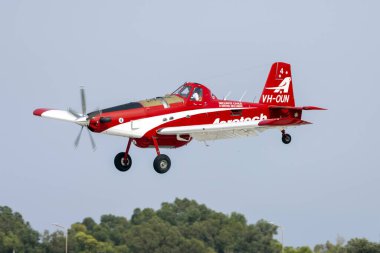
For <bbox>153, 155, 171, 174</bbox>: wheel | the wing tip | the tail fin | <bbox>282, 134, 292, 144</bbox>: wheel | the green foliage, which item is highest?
the green foliage

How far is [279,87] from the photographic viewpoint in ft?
170

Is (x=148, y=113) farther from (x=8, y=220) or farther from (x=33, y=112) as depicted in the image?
(x=8, y=220)

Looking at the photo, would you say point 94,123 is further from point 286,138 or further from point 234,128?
point 286,138

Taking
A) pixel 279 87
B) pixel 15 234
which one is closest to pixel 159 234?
pixel 15 234

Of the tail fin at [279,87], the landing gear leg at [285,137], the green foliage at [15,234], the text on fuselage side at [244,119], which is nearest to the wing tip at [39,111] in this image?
the text on fuselage side at [244,119]

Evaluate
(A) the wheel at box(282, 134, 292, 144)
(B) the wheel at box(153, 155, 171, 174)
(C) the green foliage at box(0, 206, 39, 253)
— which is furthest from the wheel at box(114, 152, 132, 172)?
(C) the green foliage at box(0, 206, 39, 253)

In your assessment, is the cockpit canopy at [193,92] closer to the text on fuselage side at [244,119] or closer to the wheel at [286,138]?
the text on fuselage side at [244,119]

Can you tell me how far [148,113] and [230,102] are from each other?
435cm

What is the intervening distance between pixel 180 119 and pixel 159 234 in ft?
240

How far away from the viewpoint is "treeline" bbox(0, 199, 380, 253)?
11719 cm

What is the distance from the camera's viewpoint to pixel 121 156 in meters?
46.8

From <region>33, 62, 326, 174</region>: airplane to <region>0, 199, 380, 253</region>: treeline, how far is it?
186 feet

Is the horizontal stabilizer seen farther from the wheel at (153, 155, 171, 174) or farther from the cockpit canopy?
the wheel at (153, 155, 171, 174)

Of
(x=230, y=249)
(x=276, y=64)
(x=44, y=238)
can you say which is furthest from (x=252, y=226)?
(x=276, y=64)
